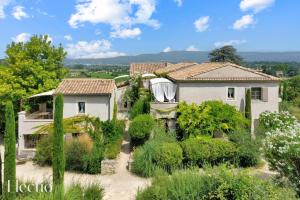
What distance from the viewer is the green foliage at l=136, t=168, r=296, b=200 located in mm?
13219

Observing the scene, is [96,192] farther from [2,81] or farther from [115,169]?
[2,81]

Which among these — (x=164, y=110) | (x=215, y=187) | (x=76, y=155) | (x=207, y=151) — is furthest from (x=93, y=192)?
(x=164, y=110)

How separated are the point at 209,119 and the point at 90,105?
11.5m

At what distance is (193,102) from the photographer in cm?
3328

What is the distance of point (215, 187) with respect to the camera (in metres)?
14.2

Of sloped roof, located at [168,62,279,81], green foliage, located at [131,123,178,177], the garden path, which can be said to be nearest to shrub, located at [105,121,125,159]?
the garden path

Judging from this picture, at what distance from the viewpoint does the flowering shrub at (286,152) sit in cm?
1630

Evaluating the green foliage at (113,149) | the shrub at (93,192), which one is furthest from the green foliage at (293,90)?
the shrub at (93,192)

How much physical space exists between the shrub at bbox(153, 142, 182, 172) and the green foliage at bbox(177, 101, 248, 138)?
17.7 ft

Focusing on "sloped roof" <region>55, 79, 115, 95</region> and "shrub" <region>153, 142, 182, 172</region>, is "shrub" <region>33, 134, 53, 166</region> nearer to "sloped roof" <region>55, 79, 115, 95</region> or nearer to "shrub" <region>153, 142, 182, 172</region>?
"sloped roof" <region>55, 79, 115, 95</region>

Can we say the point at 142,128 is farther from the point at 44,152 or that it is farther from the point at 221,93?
the point at 221,93

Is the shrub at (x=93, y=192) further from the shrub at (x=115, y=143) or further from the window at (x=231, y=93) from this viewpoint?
the window at (x=231, y=93)

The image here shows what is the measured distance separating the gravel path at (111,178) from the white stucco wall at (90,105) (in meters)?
4.61

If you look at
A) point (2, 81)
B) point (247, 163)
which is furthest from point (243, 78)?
point (2, 81)
